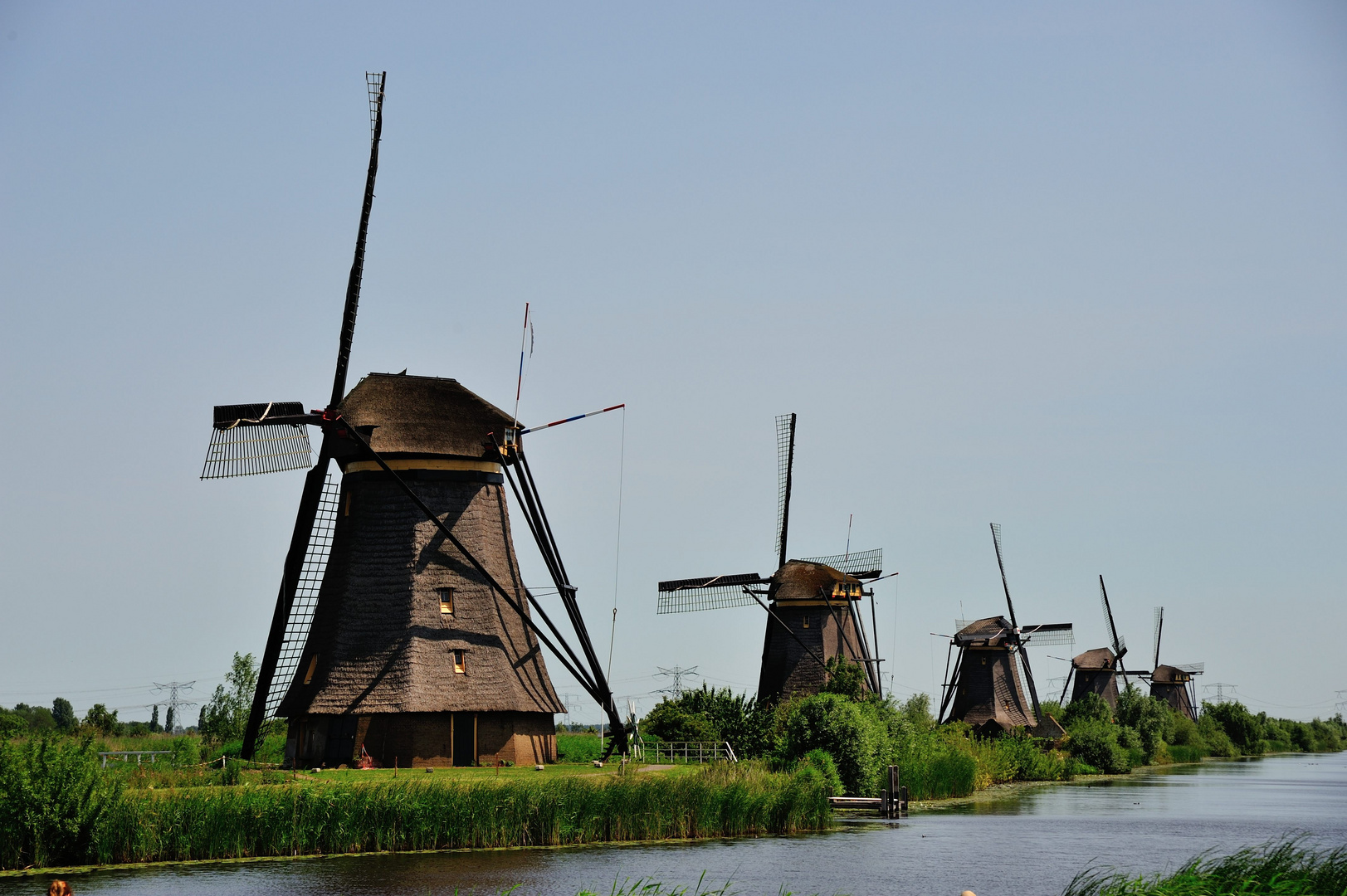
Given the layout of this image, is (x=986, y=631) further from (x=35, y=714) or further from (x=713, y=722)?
(x=35, y=714)

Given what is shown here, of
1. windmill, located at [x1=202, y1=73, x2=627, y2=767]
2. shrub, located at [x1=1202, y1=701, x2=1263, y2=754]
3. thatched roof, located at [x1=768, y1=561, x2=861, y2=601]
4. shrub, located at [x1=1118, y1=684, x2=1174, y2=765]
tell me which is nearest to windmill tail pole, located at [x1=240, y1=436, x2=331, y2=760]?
windmill, located at [x1=202, y1=73, x2=627, y2=767]

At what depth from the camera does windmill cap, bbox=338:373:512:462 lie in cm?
2911

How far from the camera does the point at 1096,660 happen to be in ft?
245

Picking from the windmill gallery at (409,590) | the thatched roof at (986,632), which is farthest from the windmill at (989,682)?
the windmill gallery at (409,590)

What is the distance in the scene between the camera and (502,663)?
2945 cm

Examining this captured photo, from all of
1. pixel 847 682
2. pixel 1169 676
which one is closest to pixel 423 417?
pixel 847 682

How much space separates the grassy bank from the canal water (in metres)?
0.56

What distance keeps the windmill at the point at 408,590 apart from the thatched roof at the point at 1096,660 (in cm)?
5027

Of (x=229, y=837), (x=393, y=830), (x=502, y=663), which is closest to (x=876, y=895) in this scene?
(x=393, y=830)

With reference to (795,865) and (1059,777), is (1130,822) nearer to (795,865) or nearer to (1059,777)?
(795,865)

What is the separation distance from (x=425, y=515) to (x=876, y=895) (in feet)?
45.6

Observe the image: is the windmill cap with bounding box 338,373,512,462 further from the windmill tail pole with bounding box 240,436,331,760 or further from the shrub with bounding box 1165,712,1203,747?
the shrub with bounding box 1165,712,1203,747

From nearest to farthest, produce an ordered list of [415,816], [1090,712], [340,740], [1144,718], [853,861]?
[415,816] → [853,861] → [340,740] → [1090,712] → [1144,718]

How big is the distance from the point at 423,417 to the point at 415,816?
996 centimetres
